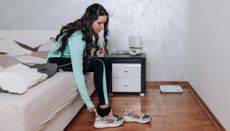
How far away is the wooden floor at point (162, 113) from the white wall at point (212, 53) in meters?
0.14

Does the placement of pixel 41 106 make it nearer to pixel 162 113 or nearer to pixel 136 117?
pixel 136 117

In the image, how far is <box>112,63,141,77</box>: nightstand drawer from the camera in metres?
3.38

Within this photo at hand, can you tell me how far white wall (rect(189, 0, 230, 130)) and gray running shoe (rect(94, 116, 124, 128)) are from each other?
0.82m

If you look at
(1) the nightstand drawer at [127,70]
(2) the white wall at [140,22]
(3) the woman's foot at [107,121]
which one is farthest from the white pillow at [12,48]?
(3) the woman's foot at [107,121]

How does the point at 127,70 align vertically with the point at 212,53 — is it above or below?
below

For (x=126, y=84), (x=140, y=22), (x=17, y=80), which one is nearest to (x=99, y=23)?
(x=17, y=80)

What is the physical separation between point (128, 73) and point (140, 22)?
749 millimetres

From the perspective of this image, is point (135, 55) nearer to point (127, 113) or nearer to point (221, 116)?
point (127, 113)

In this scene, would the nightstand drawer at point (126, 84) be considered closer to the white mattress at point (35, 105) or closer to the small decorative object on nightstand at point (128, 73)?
the small decorative object on nightstand at point (128, 73)

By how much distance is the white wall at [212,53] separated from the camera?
2.15 m

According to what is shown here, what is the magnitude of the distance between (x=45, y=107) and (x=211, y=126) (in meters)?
1.40

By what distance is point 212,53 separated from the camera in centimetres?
253

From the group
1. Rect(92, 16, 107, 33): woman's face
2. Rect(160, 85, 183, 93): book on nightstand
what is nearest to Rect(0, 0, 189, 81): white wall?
Rect(160, 85, 183, 93): book on nightstand

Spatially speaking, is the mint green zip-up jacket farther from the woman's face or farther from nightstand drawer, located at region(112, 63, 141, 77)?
nightstand drawer, located at region(112, 63, 141, 77)
